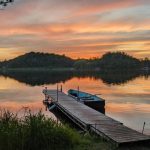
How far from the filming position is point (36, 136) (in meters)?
10.4

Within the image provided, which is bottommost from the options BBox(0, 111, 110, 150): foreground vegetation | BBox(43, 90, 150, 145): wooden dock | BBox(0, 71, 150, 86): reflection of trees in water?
BBox(0, 71, 150, 86): reflection of trees in water

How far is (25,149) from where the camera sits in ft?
33.1

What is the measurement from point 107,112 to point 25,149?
20.2 metres

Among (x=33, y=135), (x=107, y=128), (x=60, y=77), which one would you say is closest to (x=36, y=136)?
→ (x=33, y=135)

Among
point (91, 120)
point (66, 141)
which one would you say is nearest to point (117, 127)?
point (91, 120)

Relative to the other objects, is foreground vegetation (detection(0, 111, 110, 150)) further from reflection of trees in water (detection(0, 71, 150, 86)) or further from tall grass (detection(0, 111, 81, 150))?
reflection of trees in water (detection(0, 71, 150, 86))

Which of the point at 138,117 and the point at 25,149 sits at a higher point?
the point at 25,149

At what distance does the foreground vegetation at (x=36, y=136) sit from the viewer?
9.94m

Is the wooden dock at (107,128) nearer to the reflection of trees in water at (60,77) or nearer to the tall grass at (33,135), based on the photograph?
the tall grass at (33,135)

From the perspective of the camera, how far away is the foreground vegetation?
391 inches

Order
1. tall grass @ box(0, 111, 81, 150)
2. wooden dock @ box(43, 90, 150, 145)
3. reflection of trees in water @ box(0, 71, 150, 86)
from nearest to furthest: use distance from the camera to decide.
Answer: tall grass @ box(0, 111, 81, 150) → wooden dock @ box(43, 90, 150, 145) → reflection of trees in water @ box(0, 71, 150, 86)

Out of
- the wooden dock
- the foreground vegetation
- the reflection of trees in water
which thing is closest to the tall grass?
the foreground vegetation

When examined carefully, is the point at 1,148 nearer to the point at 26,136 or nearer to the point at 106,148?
the point at 26,136

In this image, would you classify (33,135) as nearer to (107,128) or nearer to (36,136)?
(36,136)
